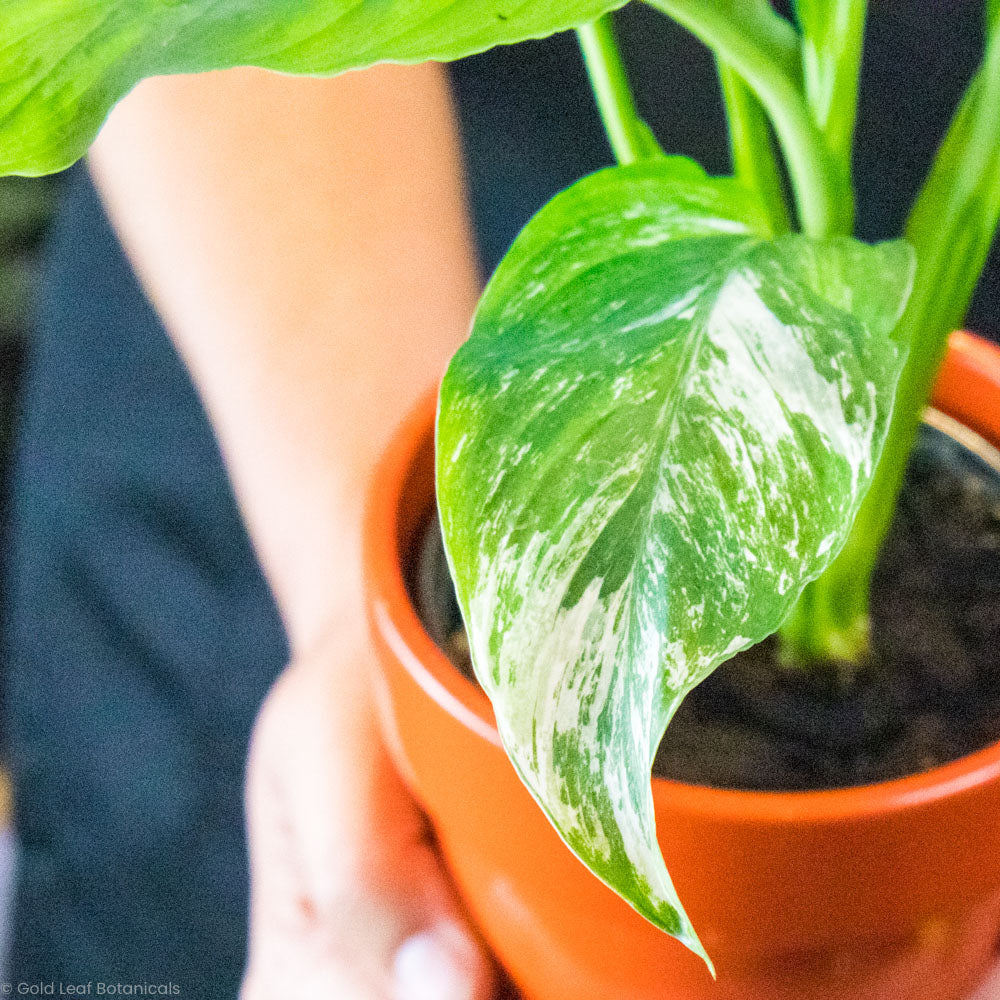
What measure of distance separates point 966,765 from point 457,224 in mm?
461

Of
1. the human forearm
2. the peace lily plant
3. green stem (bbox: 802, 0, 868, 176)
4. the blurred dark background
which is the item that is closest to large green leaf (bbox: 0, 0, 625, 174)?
the peace lily plant

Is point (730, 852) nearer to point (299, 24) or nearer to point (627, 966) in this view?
point (627, 966)

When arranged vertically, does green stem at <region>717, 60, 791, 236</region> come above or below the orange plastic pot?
above

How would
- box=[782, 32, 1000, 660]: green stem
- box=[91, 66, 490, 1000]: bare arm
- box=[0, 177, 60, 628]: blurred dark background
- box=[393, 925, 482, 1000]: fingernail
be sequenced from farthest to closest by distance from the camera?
1. box=[0, 177, 60, 628]: blurred dark background
2. box=[91, 66, 490, 1000]: bare arm
3. box=[393, 925, 482, 1000]: fingernail
4. box=[782, 32, 1000, 660]: green stem

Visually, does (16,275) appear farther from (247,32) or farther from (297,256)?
(247,32)

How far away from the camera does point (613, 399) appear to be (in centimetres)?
18

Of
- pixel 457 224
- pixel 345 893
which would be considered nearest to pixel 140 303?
pixel 457 224

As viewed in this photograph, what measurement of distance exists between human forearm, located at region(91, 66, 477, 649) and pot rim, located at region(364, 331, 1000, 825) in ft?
0.73

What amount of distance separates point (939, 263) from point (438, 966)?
272 mm

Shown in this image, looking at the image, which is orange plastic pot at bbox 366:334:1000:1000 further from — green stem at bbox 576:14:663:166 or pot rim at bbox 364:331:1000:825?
green stem at bbox 576:14:663:166

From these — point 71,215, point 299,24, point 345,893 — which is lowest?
point 345,893

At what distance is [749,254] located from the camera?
8.0 inches

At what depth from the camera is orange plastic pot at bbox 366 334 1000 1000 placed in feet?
0.77

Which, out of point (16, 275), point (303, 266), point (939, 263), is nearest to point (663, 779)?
point (939, 263)
